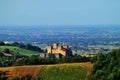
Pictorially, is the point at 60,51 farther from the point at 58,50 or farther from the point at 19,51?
the point at 19,51

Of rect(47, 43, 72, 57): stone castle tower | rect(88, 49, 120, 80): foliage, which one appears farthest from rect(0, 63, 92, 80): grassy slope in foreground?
rect(47, 43, 72, 57): stone castle tower

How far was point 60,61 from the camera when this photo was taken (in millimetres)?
67062

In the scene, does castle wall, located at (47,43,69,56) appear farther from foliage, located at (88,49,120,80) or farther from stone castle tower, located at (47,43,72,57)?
foliage, located at (88,49,120,80)

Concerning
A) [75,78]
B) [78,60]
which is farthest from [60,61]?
[75,78]

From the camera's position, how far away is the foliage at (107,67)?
45.8 m

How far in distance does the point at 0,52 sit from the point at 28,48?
21400 millimetres

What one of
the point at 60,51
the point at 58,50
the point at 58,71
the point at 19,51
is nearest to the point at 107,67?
the point at 58,71

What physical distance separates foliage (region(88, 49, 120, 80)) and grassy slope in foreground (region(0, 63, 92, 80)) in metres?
2.44

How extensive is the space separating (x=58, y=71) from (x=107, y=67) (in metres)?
8.84

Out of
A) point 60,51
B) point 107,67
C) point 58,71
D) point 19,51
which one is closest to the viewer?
point 107,67

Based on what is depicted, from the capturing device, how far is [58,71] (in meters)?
56.2

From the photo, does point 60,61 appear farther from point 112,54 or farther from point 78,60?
point 112,54

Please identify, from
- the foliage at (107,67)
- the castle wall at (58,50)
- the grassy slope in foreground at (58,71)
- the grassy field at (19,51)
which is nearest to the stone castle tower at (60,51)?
the castle wall at (58,50)

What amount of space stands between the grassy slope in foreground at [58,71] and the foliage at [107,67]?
7.99 feet
